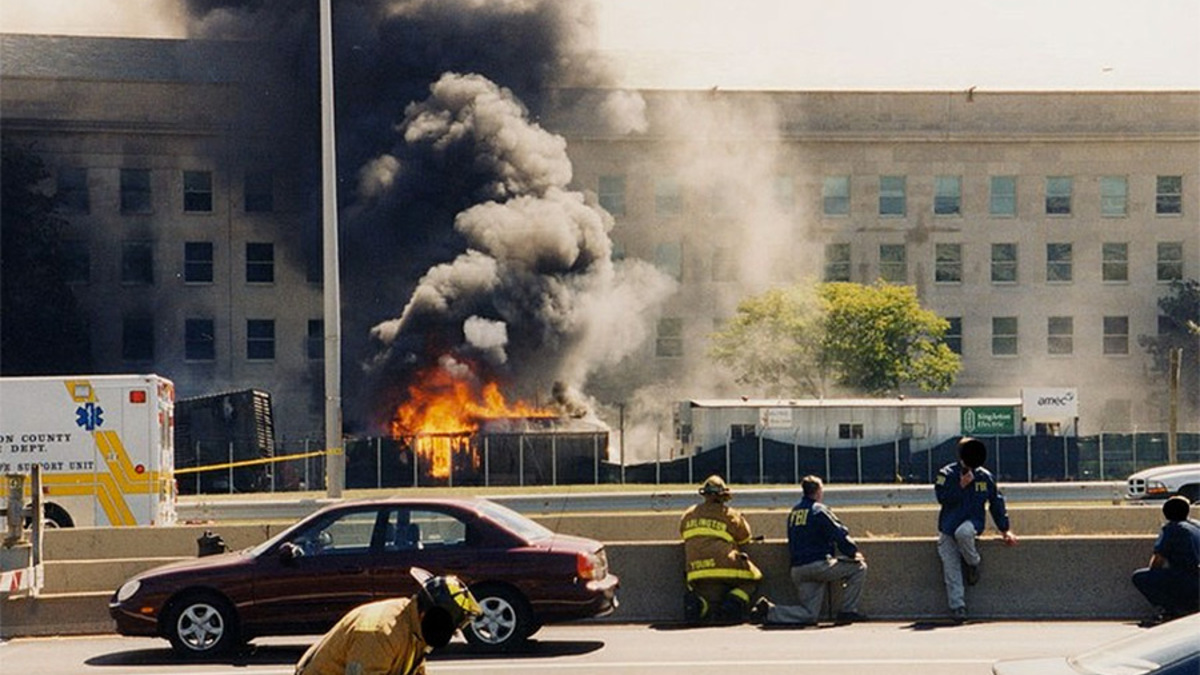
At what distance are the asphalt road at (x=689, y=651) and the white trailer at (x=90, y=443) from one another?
9276 mm

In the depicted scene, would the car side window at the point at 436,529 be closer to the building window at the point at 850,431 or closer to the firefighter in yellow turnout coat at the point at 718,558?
the firefighter in yellow turnout coat at the point at 718,558

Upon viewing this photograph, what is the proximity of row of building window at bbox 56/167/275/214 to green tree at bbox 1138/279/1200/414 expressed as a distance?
35.1m

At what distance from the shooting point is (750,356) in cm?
6619

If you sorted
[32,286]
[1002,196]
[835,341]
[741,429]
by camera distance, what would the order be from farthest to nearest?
[1002,196] < [32,286] < [835,341] < [741,429]

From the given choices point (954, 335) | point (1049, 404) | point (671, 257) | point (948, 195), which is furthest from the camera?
point (948, 195)

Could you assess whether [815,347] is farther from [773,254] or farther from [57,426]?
[57,426]

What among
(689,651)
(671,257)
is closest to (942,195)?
(671,257)

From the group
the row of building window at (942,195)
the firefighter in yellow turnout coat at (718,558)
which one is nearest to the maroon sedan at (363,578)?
the firefighter in yellow turnout coat at (718,558)

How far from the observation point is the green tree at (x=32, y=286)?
215 ft

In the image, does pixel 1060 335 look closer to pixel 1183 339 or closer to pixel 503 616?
pixel 1183 339

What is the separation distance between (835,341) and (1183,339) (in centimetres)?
1565

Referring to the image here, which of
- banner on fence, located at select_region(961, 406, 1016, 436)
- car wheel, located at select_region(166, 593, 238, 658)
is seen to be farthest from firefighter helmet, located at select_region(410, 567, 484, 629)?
banner on fence, located at select_region(961, 406, 1016, 436)

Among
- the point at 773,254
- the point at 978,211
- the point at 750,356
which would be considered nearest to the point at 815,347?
the point at 750,356

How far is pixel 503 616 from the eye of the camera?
15406 mm
